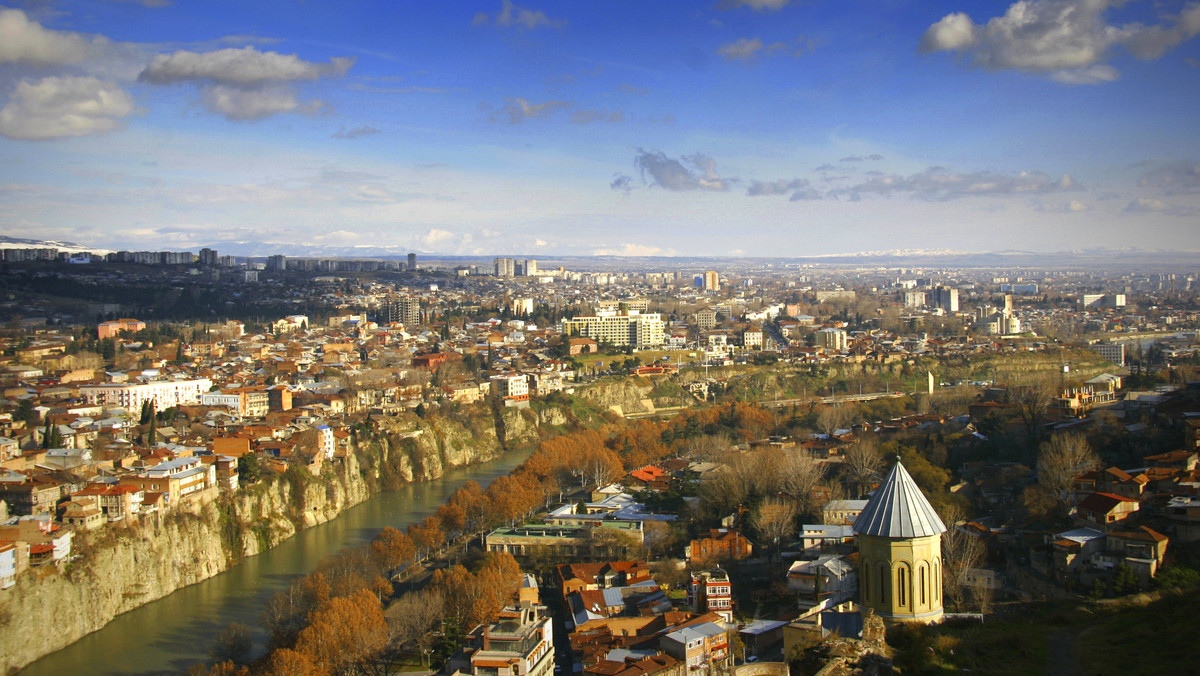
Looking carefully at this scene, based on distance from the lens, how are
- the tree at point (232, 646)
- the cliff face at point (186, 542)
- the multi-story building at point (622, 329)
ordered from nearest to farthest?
the tree at point (232, 646) → the cliff face at point (186, 542) → the multi-story building at point (622, 329)

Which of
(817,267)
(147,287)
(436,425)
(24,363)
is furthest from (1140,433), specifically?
(817,267)

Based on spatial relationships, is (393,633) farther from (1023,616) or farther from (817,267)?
(817,267)

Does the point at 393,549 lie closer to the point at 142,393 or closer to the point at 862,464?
the point at 862,464

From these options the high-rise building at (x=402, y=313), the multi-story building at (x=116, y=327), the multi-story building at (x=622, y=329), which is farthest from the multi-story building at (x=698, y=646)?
the high-rise building at (x=402, y=313)

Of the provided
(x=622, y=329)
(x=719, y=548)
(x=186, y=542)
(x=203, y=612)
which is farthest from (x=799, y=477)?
(x=622, y=329)

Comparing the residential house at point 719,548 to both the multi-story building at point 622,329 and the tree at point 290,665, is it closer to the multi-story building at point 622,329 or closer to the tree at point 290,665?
the tree at point 290,665

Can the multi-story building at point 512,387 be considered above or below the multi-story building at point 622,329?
below

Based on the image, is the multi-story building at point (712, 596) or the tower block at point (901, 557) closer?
the tower block at point (901, 557)
